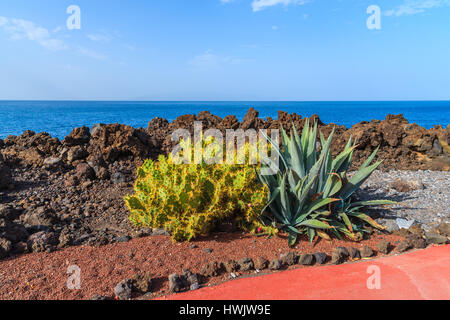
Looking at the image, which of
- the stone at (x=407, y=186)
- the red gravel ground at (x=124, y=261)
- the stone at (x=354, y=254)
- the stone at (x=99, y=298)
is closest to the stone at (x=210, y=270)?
the red gravel ground at (x=124, y=261)

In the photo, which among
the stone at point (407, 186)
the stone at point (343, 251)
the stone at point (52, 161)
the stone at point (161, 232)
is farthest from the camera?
the stone at point (52, 161)

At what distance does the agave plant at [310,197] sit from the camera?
149 inches

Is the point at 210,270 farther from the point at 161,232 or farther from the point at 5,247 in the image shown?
the point at 5,247

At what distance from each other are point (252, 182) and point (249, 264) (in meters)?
1.08

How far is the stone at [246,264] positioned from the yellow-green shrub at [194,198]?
567 millimetres

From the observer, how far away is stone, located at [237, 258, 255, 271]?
311cm

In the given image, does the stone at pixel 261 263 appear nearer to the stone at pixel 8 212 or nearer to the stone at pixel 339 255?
the stone at pixel 339 255

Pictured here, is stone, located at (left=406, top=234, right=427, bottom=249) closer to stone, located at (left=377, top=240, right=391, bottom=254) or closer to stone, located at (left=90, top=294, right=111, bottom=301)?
stone, located at (left=377, top=240, right=391, bottom=254)

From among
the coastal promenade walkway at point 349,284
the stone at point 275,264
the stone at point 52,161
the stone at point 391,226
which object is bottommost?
the coastal promenade walkway at point 349,284

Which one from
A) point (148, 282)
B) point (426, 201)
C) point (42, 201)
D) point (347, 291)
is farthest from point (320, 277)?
point (42, 201)

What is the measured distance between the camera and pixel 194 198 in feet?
11.4

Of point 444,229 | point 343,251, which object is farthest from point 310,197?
point 444,229

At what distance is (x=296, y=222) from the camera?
388 cm
